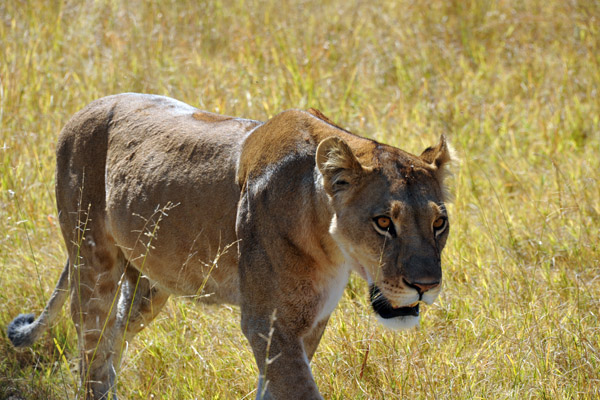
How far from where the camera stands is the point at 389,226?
2969 mm

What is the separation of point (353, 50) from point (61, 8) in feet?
10.1

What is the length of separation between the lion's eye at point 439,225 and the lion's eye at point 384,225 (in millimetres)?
188

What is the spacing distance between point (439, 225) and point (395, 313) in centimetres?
39

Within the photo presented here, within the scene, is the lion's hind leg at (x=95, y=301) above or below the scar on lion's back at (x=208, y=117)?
below

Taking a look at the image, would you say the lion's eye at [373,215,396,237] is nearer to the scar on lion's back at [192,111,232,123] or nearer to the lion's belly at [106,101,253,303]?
the lion's belly at [106,101,253,303]

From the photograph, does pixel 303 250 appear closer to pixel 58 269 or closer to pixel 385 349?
pixel 385 349

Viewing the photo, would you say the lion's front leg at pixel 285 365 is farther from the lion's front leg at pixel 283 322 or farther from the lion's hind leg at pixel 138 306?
the lion's hind leg at pixel 138 306

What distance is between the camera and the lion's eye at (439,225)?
9.96 feet

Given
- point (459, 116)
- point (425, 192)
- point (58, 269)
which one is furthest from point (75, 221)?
point (459, 116)

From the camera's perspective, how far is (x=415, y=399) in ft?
11.3

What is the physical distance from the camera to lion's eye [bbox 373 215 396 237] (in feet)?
9.72

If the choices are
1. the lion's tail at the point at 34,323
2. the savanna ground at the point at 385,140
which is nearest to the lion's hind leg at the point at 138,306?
the savanna ground at the point at 385,140

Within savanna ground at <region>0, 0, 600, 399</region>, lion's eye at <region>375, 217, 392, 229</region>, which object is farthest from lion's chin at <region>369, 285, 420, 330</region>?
savanna ground at <region>0, 0, 600, 399</region>

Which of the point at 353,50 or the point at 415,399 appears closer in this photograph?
the point at 415,399
